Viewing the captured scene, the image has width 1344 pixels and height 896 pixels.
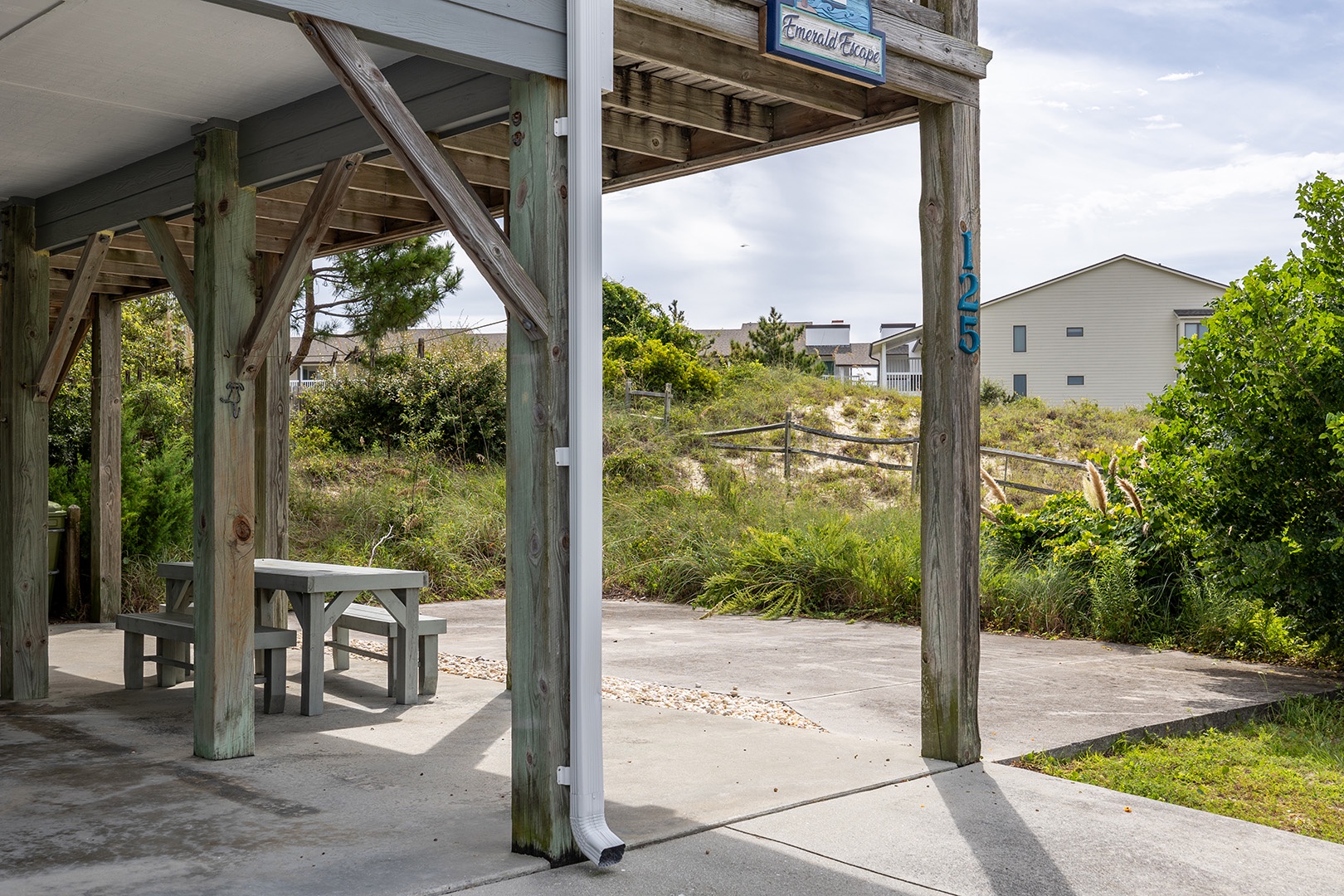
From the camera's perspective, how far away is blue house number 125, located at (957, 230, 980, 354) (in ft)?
16.6

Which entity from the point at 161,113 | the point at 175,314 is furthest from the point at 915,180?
the point at 175,314

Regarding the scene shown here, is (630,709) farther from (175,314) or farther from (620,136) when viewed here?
(175,314)

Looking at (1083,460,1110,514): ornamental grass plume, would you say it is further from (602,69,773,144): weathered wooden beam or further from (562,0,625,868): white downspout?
(562,0,625,868): white downspout

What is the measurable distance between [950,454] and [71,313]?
16.5 feet

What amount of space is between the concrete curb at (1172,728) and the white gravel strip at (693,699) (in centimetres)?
115

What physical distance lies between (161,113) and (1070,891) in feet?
16.0

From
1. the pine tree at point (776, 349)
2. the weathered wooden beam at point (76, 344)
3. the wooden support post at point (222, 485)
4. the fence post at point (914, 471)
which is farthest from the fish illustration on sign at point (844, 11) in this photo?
the pine tree at point (776, 349)

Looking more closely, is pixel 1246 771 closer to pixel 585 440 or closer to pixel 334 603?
pixel 585 440

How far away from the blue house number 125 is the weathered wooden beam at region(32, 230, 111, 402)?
469 cm

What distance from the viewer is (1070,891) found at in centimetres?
351

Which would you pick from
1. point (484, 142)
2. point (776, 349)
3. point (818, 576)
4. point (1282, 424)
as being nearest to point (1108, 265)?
point (776, 349)

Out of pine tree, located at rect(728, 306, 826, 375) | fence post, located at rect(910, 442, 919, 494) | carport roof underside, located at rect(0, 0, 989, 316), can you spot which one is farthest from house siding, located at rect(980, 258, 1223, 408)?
carport roof underside, located at rect(0, 0, 989, 316)

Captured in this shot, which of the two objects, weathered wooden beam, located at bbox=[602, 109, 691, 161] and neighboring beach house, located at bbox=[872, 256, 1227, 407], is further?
neighboring beach house, located at bbox=[872, 256, 1227, 407]

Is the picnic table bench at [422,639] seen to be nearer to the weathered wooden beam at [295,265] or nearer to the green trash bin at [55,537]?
the weathered wooden beam at [295,265]
